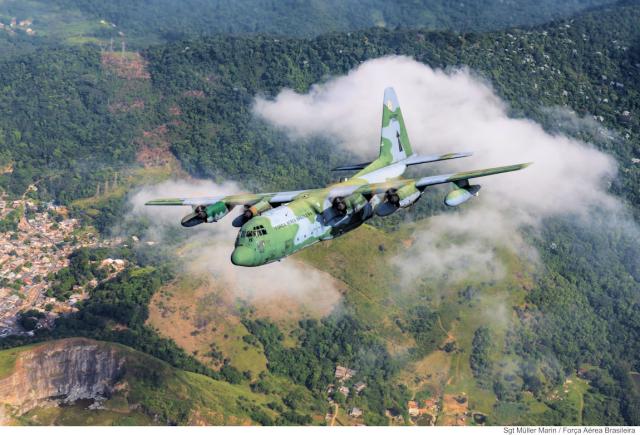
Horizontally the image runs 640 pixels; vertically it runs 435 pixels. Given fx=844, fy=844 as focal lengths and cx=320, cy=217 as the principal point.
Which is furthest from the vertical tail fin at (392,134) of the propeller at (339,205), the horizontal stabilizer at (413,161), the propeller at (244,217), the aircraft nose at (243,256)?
the aircraft nose at (243,256)

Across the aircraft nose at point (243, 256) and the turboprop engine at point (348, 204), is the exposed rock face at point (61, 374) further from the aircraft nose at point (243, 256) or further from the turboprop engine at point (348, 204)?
the aircraft nose at point (243, 256)

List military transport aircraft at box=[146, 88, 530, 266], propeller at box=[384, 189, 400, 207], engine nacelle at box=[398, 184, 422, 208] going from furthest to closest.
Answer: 1. engine nacelle at box=[398, 184, 422, 208]
2. propeller at box=[384, 189, 400, 207]
3. military transport aircraft at box=[146, 88, 530, 266]

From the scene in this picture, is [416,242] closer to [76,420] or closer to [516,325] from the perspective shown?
[516,325]

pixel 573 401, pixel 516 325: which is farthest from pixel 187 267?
pixel 573 401

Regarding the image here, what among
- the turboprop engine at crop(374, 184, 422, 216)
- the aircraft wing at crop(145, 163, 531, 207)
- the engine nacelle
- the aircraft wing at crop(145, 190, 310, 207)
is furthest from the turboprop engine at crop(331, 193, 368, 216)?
the aircraft wing at crop(145, 190, 310, 207)

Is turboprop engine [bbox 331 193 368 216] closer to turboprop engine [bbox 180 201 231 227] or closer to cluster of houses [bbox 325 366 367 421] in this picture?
turboprop engine [bbox 180 201 231 227]
